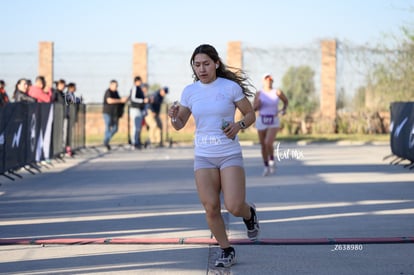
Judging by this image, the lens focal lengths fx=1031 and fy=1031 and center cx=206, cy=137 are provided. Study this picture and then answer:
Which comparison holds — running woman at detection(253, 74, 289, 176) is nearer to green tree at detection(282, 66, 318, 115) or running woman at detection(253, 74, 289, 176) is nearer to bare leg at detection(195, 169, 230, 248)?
bare leg at detection(195, 169, 230, 248)

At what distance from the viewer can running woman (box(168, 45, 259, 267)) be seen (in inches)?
339

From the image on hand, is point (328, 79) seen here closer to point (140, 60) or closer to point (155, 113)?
point (140, 60)

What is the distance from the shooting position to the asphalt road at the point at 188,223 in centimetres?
880

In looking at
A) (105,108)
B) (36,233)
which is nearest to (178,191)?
(36,233)

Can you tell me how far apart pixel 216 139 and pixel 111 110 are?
19.8 metres

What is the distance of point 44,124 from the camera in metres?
20.5

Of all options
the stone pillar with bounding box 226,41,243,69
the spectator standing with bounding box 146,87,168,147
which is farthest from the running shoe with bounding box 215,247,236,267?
the stone pillar with bounding box 226,41,243,69

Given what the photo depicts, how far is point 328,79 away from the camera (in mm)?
Result: 40750

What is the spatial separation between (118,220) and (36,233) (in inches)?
55.6

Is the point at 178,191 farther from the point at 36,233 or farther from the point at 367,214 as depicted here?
the point at 36,233

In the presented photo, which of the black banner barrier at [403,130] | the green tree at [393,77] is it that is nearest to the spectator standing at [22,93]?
the black banner barrier at [403,130]

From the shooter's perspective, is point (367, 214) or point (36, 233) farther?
point (367, 214)

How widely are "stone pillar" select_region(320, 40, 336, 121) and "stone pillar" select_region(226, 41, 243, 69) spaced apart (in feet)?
10.7

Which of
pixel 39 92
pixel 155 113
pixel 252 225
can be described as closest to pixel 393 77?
pixel 155 113
